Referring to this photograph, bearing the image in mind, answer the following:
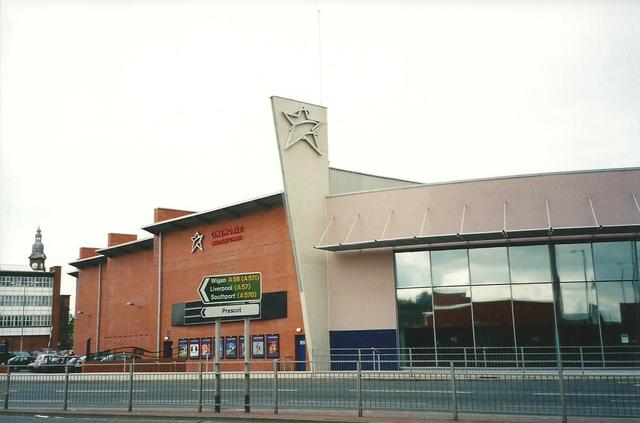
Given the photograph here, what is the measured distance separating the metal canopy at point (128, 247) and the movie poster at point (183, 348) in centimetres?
1022

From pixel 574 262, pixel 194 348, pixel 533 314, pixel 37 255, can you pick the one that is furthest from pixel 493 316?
pixel 37 255

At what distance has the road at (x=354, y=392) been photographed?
13570 mm

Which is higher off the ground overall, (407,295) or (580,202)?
(580,202)

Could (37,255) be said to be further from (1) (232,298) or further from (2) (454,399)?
(2) (454,399)

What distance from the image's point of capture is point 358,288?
3444cm

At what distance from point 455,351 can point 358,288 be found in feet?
19.2

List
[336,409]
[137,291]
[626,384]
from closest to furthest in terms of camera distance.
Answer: [626,384] < [336,409] < [137,291]

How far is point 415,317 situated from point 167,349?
19.9m

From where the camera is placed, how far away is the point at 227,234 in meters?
41.4

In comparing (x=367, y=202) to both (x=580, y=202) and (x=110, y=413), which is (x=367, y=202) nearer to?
(x=580, y=202)

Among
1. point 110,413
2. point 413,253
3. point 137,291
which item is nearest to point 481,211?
point 413,253

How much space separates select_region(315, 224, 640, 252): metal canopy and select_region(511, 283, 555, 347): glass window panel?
8.36ft

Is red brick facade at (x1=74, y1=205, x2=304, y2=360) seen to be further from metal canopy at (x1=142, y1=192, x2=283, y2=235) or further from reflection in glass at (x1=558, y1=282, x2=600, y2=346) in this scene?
reflection in glass at (x1=558, y1=282, x2=600, y2=346)

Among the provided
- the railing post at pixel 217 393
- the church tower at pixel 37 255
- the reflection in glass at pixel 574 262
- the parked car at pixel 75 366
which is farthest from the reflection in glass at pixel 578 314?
the church tower at pixel 37 255
